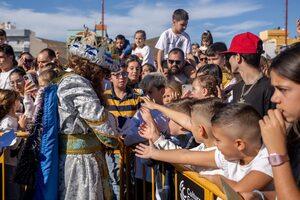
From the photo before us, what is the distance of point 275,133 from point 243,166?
60cm

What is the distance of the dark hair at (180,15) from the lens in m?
8.05

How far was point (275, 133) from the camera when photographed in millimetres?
2027

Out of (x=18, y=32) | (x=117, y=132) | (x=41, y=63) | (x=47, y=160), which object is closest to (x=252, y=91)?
(x=117, y=132)

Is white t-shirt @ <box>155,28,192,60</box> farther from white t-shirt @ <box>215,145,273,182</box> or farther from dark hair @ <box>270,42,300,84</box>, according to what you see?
dark hair @ <box>270,42,300,84</box>

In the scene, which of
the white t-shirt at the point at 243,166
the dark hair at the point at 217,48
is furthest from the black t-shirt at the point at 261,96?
the dark hair at the point at 217,48

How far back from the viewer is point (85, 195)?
3.73 m

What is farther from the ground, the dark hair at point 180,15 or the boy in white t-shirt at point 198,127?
the dark hair at point 180,15

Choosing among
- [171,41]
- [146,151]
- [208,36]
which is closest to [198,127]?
[146,151]

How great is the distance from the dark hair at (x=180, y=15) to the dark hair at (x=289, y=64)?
602 centimetres

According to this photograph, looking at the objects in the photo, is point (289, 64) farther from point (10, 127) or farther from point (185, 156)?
point (10, 127)

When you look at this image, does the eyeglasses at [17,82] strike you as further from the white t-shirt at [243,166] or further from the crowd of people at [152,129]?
the white t-shirt at [243,166]

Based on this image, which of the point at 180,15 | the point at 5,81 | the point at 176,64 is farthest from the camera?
the point at 180,15

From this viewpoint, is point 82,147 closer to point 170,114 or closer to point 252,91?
point 170,114

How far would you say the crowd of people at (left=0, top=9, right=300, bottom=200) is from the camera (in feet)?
6.89
